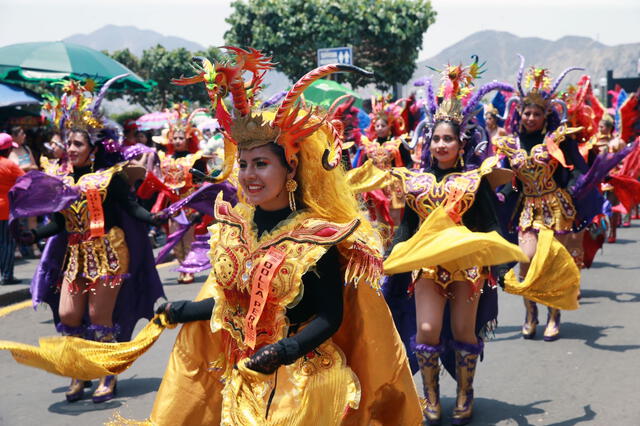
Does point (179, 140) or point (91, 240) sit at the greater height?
point (179, 140)

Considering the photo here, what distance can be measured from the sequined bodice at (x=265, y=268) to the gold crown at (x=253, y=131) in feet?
1.18

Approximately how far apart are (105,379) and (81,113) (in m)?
2.10

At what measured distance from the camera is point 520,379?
680 cm

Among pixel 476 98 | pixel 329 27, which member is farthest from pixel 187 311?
pixel 329 27

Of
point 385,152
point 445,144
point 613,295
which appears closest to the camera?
point 445,144

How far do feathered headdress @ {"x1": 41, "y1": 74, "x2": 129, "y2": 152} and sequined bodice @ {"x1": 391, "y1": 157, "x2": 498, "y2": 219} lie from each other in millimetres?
2440

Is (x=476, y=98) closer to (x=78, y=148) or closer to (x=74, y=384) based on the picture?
(x=78, y=148)

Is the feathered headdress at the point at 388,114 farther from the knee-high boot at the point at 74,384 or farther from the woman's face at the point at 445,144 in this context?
the knee-high boot at the point at 74,384

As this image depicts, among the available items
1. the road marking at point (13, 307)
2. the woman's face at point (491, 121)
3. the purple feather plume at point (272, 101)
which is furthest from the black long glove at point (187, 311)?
the woman's face at point (491, 121)

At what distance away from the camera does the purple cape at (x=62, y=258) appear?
21.1 feet

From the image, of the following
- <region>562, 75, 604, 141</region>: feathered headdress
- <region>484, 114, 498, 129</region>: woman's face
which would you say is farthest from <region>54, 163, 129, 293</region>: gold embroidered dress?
<region>484, 114, 498, 129</region>: woman's face

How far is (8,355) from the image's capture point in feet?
26.7

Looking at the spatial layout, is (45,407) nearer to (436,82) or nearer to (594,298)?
(436,82)

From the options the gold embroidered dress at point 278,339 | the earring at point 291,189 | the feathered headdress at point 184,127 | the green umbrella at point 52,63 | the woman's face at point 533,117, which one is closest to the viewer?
the gold embroidered dress at point 278,339
